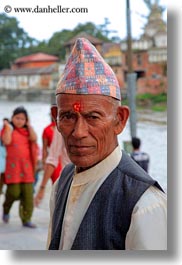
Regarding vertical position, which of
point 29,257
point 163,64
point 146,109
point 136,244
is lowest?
point 29,257

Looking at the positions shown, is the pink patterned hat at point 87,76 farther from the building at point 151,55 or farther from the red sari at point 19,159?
the red sari at point 19,159

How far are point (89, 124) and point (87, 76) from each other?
0.11 meters

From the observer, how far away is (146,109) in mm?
2410

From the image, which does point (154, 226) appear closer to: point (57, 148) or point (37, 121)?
point (57, 148)

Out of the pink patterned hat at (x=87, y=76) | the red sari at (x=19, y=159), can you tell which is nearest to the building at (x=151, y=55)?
the pink patterned hat at (x=87, y=76)

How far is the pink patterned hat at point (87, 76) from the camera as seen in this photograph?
1.19 metres

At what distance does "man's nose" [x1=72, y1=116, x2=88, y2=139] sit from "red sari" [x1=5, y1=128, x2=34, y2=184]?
2.00 m

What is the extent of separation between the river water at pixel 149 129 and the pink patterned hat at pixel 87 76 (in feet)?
1.77

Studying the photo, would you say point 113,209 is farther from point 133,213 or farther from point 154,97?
point 154,97

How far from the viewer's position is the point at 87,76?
3.91ft

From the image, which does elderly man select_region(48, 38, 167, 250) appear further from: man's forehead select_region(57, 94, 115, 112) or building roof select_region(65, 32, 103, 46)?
building roof select_region(65, 32, 103, 46)

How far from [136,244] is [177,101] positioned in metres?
0.78

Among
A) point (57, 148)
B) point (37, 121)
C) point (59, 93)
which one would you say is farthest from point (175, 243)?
point (37, 121)

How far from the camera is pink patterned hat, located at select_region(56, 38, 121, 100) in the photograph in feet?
3.90
